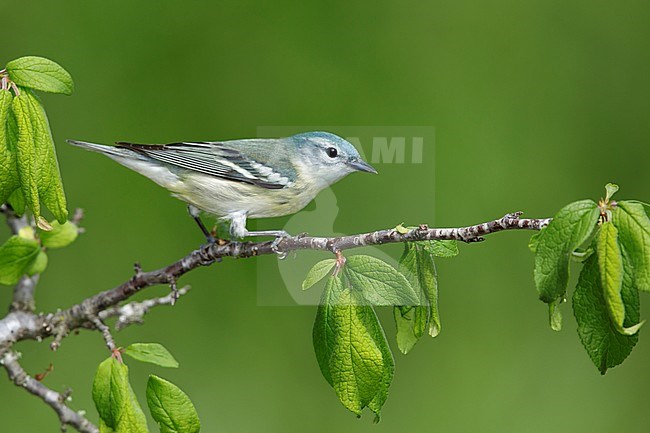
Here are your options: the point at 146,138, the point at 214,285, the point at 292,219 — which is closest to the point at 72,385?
the point at 214,285

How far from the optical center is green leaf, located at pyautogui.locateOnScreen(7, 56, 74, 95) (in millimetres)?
1061

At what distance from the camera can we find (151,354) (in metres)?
1.18

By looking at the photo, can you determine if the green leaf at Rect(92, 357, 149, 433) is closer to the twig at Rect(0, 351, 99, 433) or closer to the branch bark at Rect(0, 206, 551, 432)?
the branch bark at Rect(0, 206, 551, 432)

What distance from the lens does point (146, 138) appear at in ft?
8.68

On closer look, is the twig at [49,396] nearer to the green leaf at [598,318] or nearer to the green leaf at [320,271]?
the green leaf at [320,271]

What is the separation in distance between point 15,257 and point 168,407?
0.42 metres

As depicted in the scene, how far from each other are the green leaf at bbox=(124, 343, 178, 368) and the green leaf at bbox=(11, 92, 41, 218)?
24cm

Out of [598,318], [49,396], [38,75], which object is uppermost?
[38,75]

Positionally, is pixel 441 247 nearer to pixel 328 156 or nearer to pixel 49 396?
pixel 328 156

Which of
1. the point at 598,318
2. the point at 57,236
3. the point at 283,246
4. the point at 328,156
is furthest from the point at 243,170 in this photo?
the point at 598,318

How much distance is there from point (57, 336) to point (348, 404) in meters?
0.61

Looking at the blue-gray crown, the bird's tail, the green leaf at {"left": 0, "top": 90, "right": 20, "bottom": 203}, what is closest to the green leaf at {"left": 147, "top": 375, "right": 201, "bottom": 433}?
the green leaf at {"left": 0, "top": 90, "right": 20, "bottom": 203}

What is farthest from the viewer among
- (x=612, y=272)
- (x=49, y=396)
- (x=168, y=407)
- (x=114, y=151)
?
(x=114, y=151)

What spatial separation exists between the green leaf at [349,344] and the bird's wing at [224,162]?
23.9 inches
